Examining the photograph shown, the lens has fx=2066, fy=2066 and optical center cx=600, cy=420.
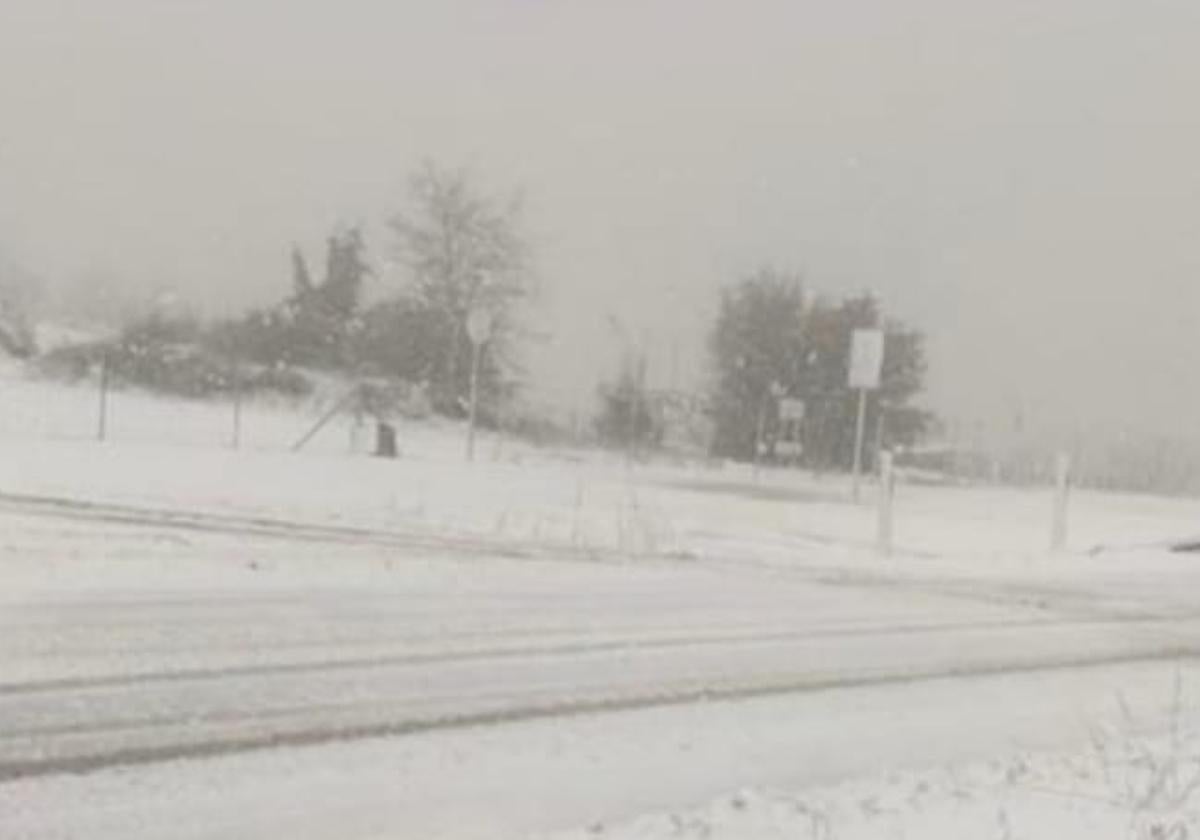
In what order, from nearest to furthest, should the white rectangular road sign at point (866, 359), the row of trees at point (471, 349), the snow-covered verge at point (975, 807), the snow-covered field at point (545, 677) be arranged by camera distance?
the snow-covered verge at point (975, 807) < the snow-covered field at point (545, 677) < the white rectangular road sign at point (866, 359) < the row of trees at point (471, 349)

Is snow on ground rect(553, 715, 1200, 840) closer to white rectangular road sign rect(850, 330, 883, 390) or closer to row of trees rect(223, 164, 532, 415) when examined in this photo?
white rectangular road sign rect(850, 330, 883, 390)

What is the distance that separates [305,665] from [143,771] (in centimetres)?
266

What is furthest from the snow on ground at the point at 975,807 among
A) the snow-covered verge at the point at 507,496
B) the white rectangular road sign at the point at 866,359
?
the white rectangular road sign at the point at 866,359

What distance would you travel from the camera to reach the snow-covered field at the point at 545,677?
7.71 meters

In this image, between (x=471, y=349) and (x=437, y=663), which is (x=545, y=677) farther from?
(x=471, y=349)

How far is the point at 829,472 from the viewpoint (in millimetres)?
54750

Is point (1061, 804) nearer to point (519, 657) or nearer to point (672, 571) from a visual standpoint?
point (519, 657)

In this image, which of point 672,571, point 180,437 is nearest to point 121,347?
point 180,437

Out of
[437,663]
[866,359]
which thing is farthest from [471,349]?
[437,663]

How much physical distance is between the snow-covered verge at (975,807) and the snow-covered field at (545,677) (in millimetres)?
24

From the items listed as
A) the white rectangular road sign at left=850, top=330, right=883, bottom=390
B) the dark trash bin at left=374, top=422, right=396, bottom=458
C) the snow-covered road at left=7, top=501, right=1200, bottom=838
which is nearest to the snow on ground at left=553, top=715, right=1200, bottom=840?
the snow-covered road at left=7, top=501, right=1200, bottom=838

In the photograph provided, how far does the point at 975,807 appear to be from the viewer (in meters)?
8.02

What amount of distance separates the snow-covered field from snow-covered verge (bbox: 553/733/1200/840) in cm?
2

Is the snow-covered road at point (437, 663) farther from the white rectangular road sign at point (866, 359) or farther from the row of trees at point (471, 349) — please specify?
the row of trees at point (471, 349)
